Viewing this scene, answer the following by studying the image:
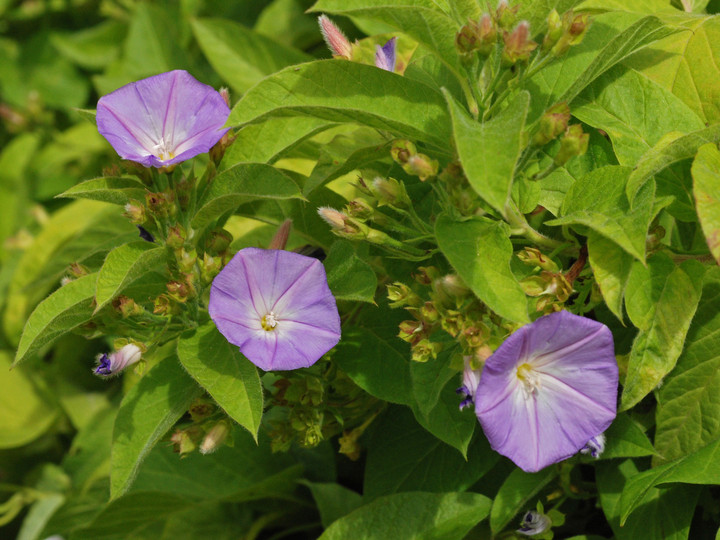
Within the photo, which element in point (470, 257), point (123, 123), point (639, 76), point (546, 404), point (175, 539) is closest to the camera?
point (470, 257)

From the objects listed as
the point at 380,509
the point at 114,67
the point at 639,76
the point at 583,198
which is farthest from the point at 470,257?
the point at 114,67

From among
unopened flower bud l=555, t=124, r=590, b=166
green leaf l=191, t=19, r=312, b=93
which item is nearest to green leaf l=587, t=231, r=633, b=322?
unopened flower bud l=555, t=124, r=590, b=166

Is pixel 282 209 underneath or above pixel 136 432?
Result: above

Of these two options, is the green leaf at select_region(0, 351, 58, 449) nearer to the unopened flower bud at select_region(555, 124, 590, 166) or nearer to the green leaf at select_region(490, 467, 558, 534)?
the green leaf at select_region(490, 467, 558, 534)

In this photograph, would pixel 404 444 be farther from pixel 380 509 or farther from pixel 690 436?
pixel 690 436

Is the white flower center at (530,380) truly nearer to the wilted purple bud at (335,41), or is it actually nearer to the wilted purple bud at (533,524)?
the wilted purple bud at (533,524)

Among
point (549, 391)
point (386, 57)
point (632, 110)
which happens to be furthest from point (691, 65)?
point (549, 391)
